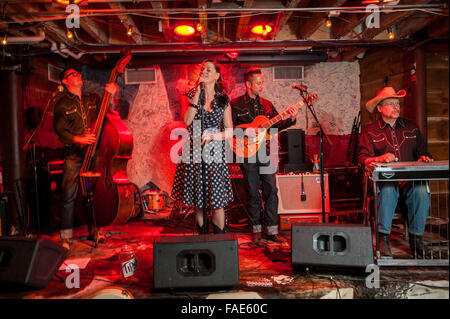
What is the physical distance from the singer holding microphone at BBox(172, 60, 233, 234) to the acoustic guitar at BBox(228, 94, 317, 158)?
78 centimetres

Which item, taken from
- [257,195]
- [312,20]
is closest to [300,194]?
[257,195]

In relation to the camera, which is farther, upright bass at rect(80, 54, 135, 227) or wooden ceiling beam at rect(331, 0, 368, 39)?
wooden ceiling beam at rect(331, 0, 368, 39)

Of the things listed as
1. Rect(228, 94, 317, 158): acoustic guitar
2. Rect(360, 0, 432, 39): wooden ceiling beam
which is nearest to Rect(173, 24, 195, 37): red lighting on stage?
Rect(228, 94, 317, 158): acoustic guitar

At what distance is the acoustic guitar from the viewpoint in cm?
370

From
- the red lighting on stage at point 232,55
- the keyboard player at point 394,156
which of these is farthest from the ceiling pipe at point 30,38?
the keyboard player at point 394,156

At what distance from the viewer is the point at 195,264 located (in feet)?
7.35

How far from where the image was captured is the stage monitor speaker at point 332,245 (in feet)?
7.84

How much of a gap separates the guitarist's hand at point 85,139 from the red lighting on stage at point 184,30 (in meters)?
2.04

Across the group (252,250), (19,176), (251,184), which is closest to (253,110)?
(251,184)

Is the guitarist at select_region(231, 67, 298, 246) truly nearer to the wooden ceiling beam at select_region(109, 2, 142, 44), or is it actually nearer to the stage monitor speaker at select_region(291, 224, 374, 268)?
the stage monitor speaker at select_region(291, 224, 374, 268)

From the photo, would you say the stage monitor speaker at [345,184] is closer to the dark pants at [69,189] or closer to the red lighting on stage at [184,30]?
the red lighting on stage at [184,30]

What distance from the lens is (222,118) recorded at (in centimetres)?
296

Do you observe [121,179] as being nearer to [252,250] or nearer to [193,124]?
[193,124]

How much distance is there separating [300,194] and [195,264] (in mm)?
2670
